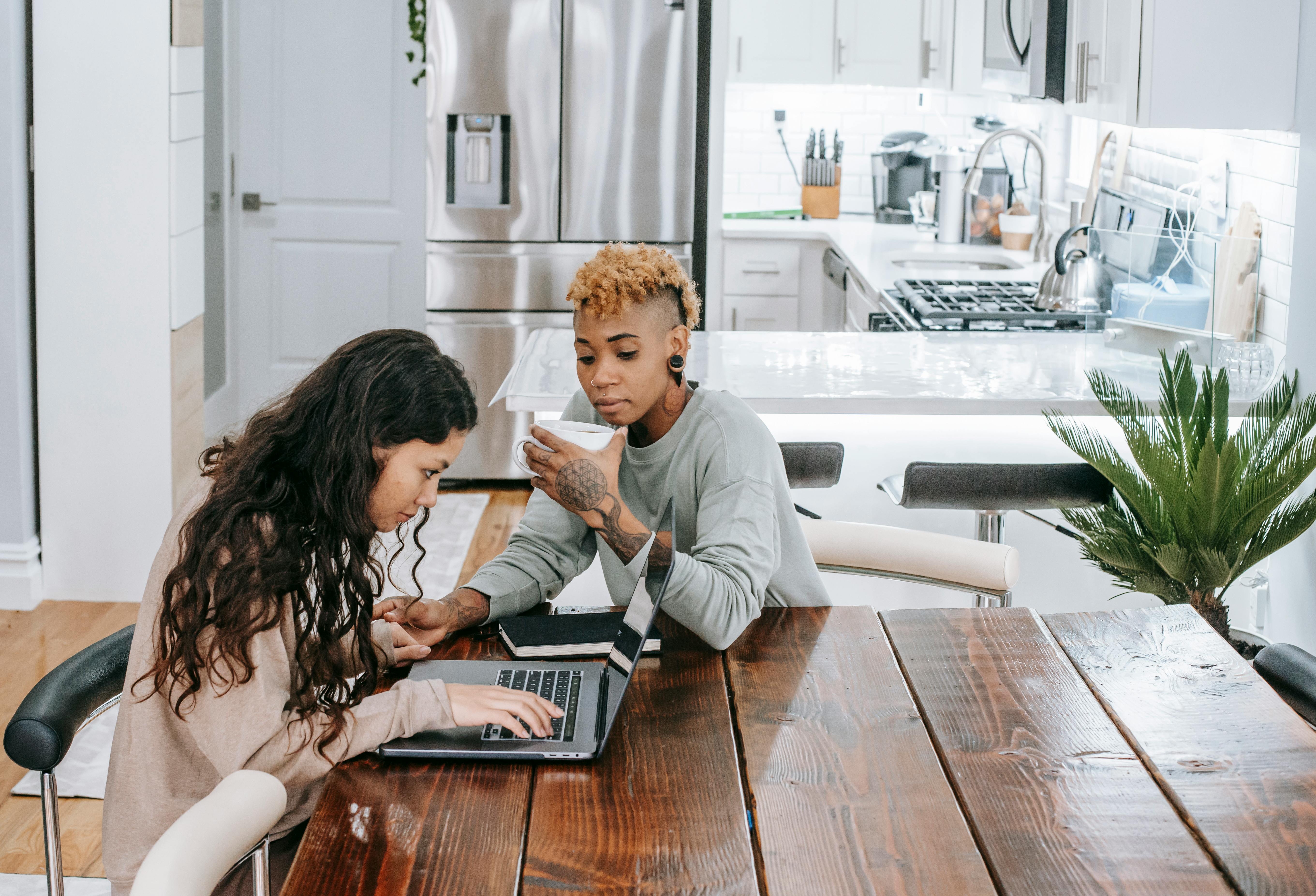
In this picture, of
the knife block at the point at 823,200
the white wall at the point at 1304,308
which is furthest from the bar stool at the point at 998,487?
the knife block at the point at 823,200

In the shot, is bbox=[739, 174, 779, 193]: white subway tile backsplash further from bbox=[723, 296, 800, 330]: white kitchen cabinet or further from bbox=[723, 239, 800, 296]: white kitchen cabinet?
bbox=[723, 296, 800, 330]: white kitchen cabinet

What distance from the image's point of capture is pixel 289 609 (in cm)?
143

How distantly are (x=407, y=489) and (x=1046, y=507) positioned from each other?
158cm

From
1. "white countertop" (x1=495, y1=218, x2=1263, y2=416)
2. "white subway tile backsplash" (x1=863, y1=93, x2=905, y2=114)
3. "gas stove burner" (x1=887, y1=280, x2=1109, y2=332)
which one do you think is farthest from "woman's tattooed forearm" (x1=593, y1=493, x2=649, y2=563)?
"white subway tile backsplash" (x1=863, y1=93, x2=905, y2=114)

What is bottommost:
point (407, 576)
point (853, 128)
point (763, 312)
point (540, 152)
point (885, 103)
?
point (407, 576)

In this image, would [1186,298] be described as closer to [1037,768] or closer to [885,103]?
[1037,768]

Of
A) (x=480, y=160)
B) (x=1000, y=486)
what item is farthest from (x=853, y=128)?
(x=1000, y=486)

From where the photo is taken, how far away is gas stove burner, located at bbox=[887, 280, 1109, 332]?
3.76 meters

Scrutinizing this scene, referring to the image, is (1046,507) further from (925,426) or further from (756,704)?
(756,704)

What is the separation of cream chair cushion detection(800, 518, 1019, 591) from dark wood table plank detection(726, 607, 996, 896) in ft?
1.40

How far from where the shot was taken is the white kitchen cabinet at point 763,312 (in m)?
5.57

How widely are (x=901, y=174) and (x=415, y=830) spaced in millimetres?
5099

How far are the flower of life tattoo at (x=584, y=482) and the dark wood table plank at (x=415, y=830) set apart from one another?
44cm

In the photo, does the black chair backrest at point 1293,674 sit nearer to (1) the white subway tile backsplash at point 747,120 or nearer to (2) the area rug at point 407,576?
→ (2) the area rug at point 407,576
